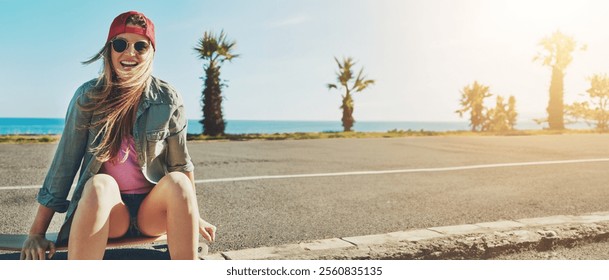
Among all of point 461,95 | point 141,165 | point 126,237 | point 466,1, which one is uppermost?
point 466,1

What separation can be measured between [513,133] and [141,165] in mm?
8284

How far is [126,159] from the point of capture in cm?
205

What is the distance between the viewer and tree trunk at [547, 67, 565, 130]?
4.64 metres

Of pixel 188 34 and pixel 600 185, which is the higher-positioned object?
pixel 188 34

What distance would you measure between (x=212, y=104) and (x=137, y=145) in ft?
Result: 17.8

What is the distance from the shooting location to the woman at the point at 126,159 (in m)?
1.87

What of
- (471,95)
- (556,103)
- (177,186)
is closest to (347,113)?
(471,95)

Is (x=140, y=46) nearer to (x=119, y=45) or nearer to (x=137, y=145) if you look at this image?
(x=119, y=45)
